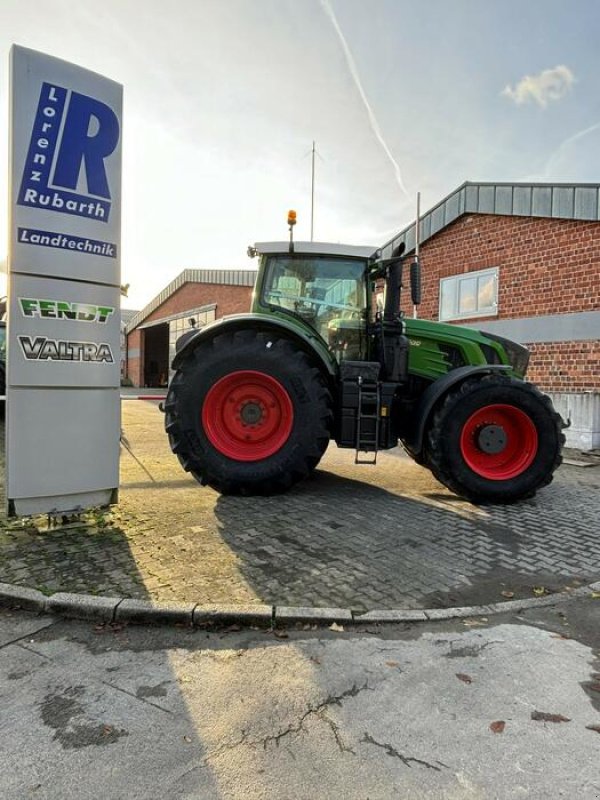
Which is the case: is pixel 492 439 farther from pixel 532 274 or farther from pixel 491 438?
pixel 532 274

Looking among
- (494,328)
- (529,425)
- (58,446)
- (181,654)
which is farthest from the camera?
(494,328)

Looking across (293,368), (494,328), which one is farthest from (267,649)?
(494,328)

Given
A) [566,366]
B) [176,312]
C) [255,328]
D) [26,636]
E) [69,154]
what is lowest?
[26,636]

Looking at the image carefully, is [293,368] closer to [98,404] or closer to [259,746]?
[98,404]

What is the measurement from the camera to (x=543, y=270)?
35.1ft

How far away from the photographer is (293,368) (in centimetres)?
557

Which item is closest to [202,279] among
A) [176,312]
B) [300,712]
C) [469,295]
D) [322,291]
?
[176,312]

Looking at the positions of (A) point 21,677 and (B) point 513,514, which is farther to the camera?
(B) point 513,514

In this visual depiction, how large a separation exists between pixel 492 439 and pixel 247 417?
2.72 m

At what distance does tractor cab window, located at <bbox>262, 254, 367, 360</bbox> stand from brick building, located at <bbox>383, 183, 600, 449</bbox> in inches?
232

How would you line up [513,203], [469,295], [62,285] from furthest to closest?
[469,295]
[513,203]
[62,285]

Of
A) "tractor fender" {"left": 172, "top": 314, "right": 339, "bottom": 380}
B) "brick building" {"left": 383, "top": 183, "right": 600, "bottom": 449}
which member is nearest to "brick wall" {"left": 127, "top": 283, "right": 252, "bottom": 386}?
"brick building" {"left": 383, "top": 183, "right": 600, "bottom": 449}

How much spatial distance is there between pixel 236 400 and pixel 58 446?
1.92m

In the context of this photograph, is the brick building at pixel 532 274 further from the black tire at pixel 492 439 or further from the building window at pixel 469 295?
the black tire at pixel 492 439
